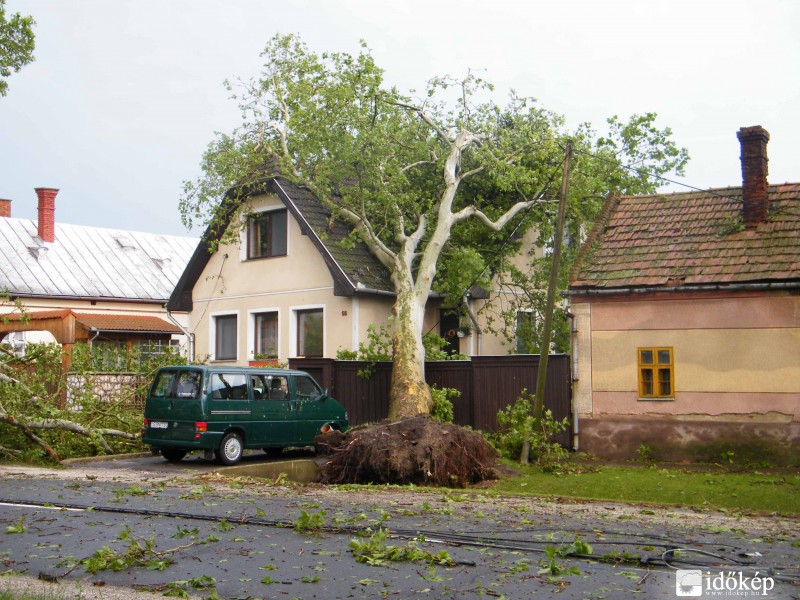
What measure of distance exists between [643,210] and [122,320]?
86.9 ft

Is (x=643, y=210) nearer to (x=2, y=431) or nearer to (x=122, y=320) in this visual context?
(x=2, y=431)

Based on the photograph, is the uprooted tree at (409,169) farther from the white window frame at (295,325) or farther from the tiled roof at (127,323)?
the tiled roof at (127,323)

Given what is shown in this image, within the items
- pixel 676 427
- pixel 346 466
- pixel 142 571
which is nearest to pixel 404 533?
pixel 142 571

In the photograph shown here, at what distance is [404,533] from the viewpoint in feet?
31.8

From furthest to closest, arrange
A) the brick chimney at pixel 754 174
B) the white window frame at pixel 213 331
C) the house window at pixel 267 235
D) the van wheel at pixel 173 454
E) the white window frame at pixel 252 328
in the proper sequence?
the white window frame at pixel 213 331 → the white window frame at pixel 252 328 → the house window at pixel 267 235 → the brick chimney at pixel 754 174 → the van wheel at pixel 173 454

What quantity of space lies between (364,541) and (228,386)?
10256 mm

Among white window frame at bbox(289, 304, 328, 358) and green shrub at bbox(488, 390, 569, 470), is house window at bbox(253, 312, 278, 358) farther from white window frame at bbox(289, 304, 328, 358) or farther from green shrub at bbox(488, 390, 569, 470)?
green shrub at bbox(488, 390, 569, 470)

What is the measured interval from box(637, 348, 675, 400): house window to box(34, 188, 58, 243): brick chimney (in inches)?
1323

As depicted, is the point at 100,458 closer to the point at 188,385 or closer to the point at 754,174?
the point at 188,385

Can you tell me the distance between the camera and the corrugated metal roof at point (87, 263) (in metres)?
42.8

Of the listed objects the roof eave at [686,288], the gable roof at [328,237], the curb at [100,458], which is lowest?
the curb at [100,458]

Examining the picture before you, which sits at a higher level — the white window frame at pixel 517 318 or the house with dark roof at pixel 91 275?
the house with dark roof at pixel 91 275

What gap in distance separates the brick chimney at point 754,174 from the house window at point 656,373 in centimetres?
362

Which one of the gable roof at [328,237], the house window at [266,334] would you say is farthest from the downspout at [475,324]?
the house window at [266,334]
